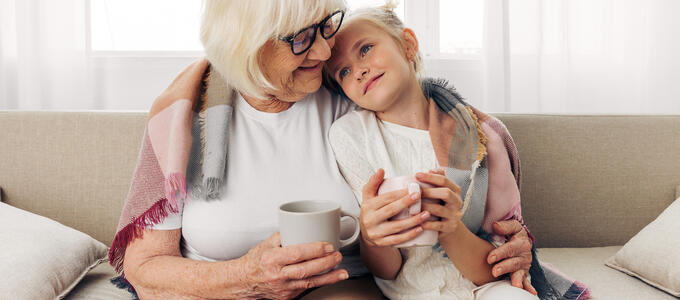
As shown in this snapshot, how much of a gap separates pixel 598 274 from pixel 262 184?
1080 mm

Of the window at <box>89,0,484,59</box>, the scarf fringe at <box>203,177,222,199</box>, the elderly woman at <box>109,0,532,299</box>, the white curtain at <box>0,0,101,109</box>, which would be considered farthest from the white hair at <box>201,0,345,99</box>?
the white curtain at <box>0,0,101,109</box>

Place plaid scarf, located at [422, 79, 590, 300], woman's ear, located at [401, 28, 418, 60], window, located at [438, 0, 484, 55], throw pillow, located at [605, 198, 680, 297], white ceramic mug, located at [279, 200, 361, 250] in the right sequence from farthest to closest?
window, located at [438, 0, 484, 55], throw pillow, located at [605, 198, 680, 297], woman's ear, located at [401, 28, 418, 60], plaid scarf, located at [422, 79, 590, 300], white ceramic mug, located at [279, 200, 361, 250]

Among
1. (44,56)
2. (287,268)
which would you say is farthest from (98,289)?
(44,56)

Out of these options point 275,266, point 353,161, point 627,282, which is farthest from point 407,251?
point 627,282

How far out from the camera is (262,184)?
1.19 m

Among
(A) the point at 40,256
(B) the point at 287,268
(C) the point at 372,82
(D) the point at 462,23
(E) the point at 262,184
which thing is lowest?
(A) the point at 40,256

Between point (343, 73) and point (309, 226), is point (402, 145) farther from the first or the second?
point (309, 226)

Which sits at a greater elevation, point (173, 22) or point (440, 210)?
point (173, 22)

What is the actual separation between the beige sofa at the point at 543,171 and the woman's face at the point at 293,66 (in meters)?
0.76

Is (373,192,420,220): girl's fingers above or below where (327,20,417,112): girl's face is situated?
below

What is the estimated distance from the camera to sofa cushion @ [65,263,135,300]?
1.38m

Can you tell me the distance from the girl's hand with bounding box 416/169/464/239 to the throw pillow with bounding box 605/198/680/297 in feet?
2.76

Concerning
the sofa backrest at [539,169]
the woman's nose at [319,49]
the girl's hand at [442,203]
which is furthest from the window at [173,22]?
the girl's hand at [442,203]

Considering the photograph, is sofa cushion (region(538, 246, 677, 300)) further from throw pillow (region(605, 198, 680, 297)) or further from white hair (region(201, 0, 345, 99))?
white hair (region(201, 0, 345, 99))
